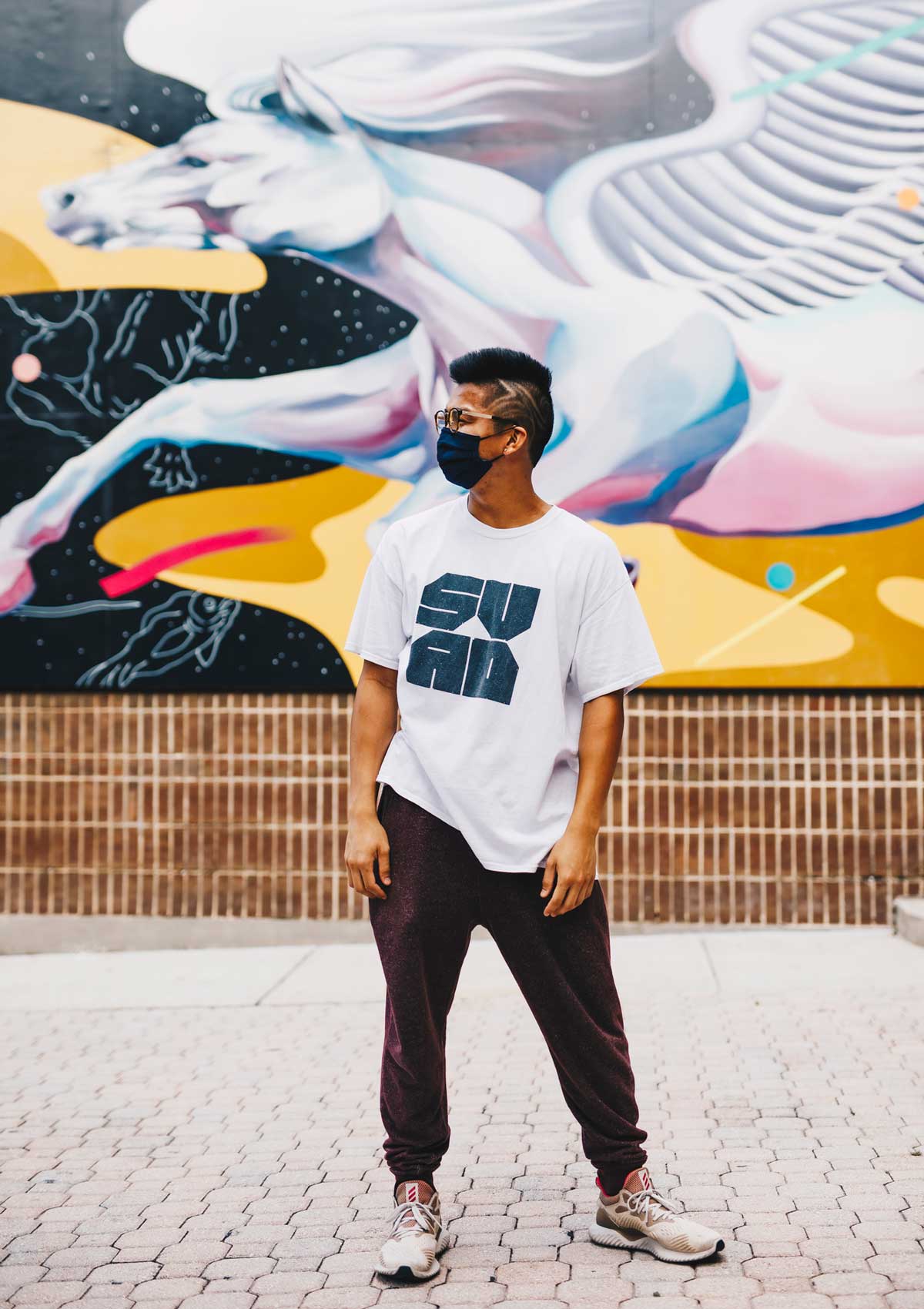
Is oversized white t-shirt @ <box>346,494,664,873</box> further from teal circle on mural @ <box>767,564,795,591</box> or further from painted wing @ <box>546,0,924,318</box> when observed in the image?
painted wing @ <box>546,0,924,318</box>

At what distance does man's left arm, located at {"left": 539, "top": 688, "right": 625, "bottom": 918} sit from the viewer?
321 centimetres

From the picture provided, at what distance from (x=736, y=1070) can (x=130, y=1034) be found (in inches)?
94.3

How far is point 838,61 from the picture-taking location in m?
7.27

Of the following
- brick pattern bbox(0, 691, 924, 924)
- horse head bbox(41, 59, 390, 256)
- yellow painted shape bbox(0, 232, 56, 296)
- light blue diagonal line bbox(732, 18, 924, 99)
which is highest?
light blue diagonal line bbox(732, 18, 924, 99)

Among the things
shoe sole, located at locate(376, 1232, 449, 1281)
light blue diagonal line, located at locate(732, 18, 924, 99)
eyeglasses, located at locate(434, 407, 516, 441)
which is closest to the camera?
shoe sole, located at locate(376, 1232, 449, 1281)

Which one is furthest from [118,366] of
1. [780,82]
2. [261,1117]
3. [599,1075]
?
[599,1075]

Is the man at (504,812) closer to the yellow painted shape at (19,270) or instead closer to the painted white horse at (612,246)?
the painted white horse at (612,246)

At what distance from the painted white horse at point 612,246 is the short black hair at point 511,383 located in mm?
3918

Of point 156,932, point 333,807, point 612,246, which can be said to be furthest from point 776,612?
point 156,932

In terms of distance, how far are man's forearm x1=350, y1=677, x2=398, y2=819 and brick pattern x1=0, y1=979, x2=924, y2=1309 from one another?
3.55 ft

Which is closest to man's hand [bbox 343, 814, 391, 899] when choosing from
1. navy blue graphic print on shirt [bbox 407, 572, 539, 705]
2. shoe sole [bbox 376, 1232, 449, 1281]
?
navy blue graphic print on shirt [bbox 407, 572, 539, 705]

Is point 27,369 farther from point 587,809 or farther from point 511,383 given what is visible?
Result: point 587,809

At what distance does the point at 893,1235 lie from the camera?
339 cm

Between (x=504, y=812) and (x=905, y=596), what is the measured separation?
4589 mm
